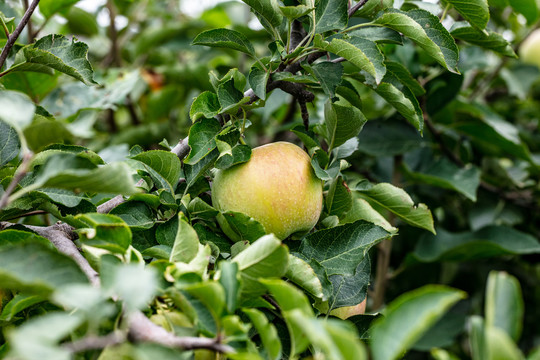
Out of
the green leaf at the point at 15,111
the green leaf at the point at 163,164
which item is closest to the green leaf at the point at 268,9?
the green leaf at the point at 163,164

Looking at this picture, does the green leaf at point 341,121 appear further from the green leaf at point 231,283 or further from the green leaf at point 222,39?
the green leaf at point 231,283

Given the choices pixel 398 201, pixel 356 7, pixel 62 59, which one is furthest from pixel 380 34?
pixel 62 59

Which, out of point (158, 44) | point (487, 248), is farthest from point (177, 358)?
point (158, 44)

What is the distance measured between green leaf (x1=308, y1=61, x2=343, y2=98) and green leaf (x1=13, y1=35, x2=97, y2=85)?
1.13ft

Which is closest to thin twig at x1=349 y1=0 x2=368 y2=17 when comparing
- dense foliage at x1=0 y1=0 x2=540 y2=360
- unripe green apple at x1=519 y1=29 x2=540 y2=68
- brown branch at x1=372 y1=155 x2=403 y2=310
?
dense foliage at x1=0 y1=0 x2=540 y2=360

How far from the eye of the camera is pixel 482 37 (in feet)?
2.81

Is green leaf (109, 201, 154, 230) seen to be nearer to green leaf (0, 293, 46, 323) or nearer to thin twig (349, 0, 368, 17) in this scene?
green leaf (0, 293, 46, 323)

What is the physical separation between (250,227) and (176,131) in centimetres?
120

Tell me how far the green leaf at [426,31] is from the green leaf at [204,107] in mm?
263

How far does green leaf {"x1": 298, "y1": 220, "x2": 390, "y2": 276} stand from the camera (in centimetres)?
71

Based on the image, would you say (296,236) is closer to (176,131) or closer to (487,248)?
(487,248)

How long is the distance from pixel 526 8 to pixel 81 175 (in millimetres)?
1117

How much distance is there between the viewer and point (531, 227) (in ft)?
5.23

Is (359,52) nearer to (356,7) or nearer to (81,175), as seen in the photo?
(356,7)
